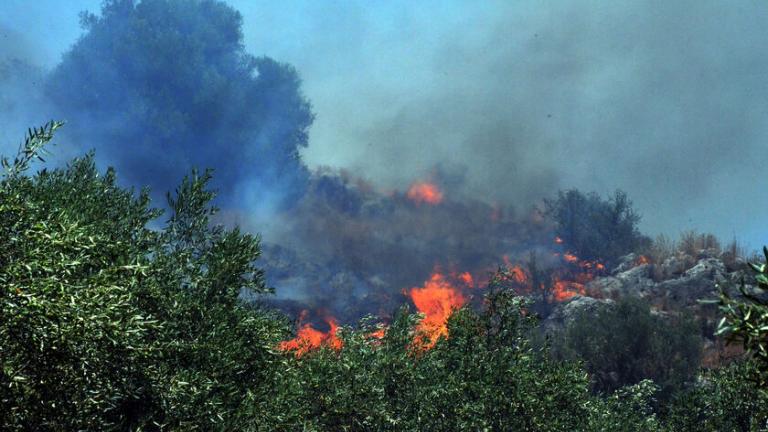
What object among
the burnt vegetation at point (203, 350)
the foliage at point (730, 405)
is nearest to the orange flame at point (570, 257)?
the burnt vegetation at point (203, 350)

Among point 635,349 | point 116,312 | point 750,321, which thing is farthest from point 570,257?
point 750,321

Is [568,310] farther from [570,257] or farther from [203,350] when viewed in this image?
[203,350]

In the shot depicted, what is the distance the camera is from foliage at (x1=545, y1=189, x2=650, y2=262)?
122 metres

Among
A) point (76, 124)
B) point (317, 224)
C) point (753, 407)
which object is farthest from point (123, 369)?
point (317, 224)

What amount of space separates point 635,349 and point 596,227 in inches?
2484

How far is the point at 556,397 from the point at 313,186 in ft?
358

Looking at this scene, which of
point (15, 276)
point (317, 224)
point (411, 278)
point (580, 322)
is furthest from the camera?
point (317, 224)

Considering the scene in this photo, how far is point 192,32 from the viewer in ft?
385

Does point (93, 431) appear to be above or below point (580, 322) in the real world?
below

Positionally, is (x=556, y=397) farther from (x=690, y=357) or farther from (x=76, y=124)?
(x=76, y=124)

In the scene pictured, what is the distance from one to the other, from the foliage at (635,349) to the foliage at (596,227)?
53.7 metres

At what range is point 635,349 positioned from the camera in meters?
65.1

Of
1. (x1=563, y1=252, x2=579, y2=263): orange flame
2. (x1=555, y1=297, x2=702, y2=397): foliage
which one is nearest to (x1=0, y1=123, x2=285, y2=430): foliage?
(x1=555, y1=297, x2=702, y2=397): foliage

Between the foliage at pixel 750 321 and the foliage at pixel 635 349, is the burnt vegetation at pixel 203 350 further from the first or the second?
the foliage at pixel 635 349
